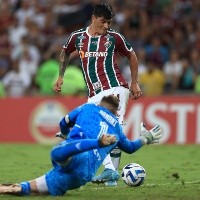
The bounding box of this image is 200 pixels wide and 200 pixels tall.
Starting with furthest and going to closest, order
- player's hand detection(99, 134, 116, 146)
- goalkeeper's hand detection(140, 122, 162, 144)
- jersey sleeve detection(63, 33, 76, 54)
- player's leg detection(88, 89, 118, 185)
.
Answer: jersey sleeve detection(63, 33, 76, 54)
player's leg detection(88, 89, 118, 185)
goalkeeper's hand detection(140, 122, 162, 144)
player's hand detection(99, 134, 116, 146)

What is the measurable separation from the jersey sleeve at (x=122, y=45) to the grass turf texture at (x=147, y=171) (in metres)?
1.85

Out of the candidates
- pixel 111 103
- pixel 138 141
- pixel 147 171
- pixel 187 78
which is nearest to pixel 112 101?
pixel 111 103

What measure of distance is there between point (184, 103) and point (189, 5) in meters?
4.24

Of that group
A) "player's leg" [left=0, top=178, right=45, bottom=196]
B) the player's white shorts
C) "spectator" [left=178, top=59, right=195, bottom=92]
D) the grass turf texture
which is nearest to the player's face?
the player's white shorts

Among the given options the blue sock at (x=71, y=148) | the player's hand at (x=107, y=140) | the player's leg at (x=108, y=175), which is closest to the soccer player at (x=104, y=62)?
the player's leg at (x=108, y=175)

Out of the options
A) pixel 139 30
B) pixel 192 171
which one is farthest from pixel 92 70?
pixel 139 30

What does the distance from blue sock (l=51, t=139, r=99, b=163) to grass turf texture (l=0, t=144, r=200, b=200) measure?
608mm

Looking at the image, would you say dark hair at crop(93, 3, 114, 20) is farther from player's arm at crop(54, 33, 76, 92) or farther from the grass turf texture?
the grass turf texture

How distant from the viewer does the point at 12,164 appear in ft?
47.1

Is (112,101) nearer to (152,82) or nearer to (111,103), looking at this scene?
(111,103)

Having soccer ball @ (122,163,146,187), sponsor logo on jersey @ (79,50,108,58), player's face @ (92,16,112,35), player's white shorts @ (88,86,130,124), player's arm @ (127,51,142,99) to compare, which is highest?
player's face @ (92,16,112,35)

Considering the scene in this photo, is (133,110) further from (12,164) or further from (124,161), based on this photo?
(12,164)

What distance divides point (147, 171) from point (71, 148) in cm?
442

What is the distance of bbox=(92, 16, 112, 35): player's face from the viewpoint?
10.9 metres
